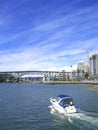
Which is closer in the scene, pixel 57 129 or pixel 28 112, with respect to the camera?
pixel 57 129

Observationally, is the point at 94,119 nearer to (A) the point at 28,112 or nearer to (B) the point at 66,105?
(B) the point at 66,105

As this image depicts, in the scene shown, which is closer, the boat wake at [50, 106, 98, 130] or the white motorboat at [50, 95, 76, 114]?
the boat wake at [50, 106, 98, 130]

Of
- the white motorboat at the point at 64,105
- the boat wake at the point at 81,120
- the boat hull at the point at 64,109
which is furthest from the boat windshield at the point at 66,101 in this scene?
the boat wake at the point at 81,120

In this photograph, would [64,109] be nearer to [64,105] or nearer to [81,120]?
[64,105]

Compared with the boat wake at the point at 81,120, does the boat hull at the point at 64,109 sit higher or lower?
higher

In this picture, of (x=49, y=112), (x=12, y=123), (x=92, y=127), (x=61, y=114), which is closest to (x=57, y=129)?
(x=92, y=127)

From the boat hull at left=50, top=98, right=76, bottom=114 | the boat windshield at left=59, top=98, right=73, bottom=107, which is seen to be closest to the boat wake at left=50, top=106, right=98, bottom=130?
the boat hull at left=50, top=98, right=76, bottom=114

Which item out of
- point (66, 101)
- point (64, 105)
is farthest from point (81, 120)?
point (66, 101)

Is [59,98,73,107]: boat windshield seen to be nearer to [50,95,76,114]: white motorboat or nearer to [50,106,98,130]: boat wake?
[50,95,76,114]: white motorboat

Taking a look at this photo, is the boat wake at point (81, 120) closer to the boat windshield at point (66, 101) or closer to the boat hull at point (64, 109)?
the boat hull at point (64, 109)

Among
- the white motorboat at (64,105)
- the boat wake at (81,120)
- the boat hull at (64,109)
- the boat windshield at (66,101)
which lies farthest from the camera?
the boat windshield at (66,101)

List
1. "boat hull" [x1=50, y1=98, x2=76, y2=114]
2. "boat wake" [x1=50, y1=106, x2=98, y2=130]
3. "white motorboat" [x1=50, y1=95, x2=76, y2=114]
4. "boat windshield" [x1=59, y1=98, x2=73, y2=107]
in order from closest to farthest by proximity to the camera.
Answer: "boat wake" [x1=50, y1=106, x2=98, y2=130] → "boat hull" [x1=50, y1=98, x2=76, y2=114] → "white motorboat" [x1=50, y1=95, x2=76, y2=114] → "boat windshield" [x1=59, y1=98, x2=73, y2=107]

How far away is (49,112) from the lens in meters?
52.8

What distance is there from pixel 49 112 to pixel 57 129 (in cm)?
1407
